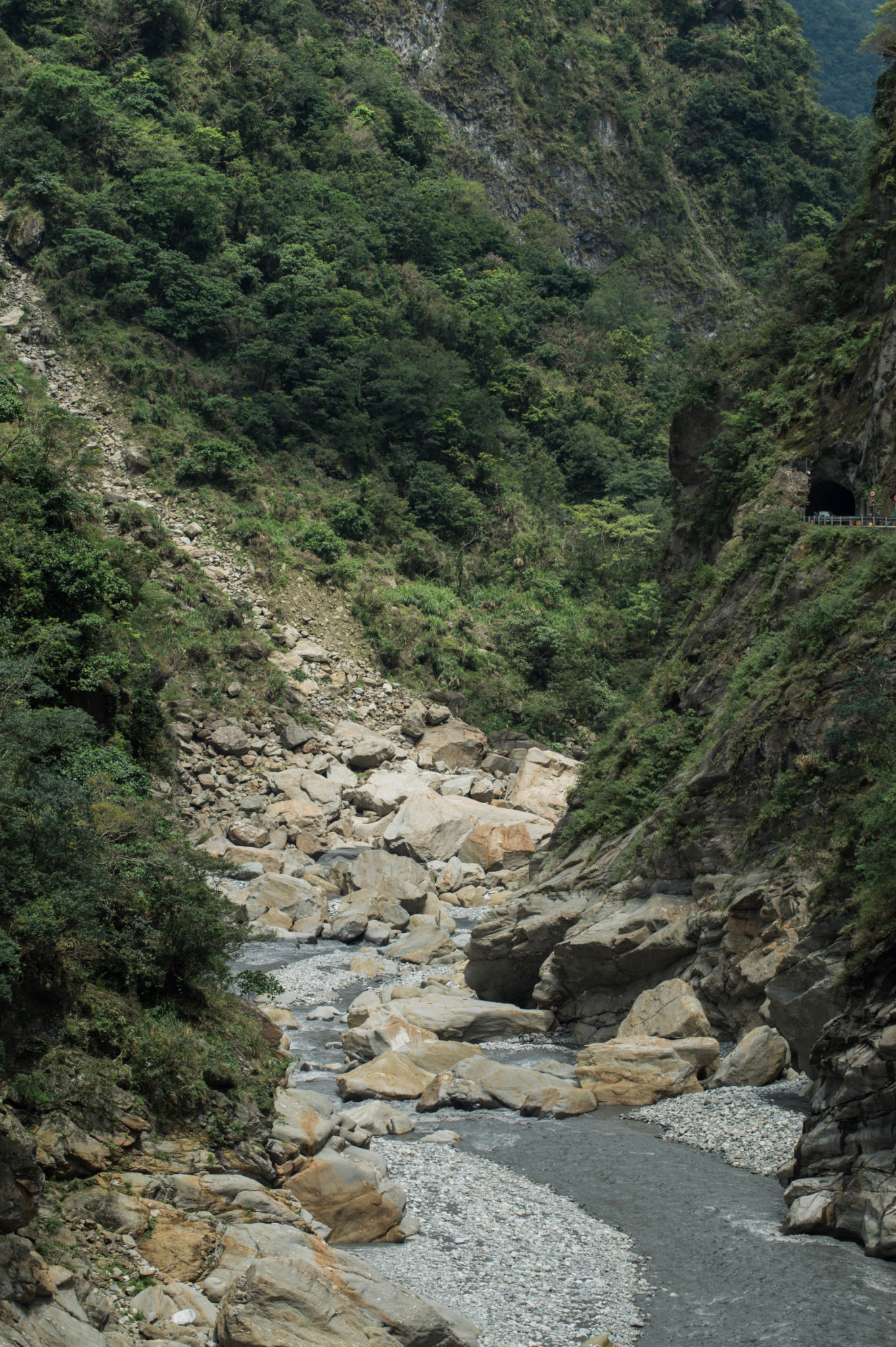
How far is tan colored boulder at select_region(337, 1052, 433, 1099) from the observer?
15.4 meters

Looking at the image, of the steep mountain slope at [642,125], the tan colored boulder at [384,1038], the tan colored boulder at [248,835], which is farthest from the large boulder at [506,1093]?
the steep mountain slope at [642,125]

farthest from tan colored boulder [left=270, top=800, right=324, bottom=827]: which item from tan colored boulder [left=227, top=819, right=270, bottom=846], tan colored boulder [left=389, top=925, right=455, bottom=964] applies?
tan colored boulder [left=389, top=925, right=455, bottom=964]

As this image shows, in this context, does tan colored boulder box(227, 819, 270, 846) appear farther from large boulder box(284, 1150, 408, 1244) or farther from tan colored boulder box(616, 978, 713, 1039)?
large boulder box(284, 1150, 408, 1244)

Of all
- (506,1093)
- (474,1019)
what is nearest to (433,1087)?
(506,1093)

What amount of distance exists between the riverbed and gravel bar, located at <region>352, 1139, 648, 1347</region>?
0.06ft

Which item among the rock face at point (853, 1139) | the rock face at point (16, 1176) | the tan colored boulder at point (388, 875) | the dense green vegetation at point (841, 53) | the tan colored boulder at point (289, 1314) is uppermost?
the dense green vegetation at point (841, 53)

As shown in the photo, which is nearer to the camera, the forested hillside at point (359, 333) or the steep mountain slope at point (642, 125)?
the forested hillside at point (359, 333)

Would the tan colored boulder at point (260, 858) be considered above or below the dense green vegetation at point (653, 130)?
below

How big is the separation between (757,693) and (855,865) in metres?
6.65

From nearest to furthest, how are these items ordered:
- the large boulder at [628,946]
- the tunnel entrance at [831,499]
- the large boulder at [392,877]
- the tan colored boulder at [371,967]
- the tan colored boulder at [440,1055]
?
1. the tan colored boulder at [440,1055]
2. the large boulder at [628,946]
3. the tan colored boulder at [371,967]
4. the tunnel entrance at [831,499]
5. the large boulder at [392,877]

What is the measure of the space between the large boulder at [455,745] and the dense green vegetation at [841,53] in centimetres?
13856

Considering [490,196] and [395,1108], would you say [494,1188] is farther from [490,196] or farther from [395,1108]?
[490,196]

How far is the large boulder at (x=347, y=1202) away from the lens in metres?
10.6

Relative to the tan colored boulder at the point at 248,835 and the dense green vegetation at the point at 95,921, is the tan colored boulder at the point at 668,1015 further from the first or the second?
the tan colored boulder at the point at 248,835
